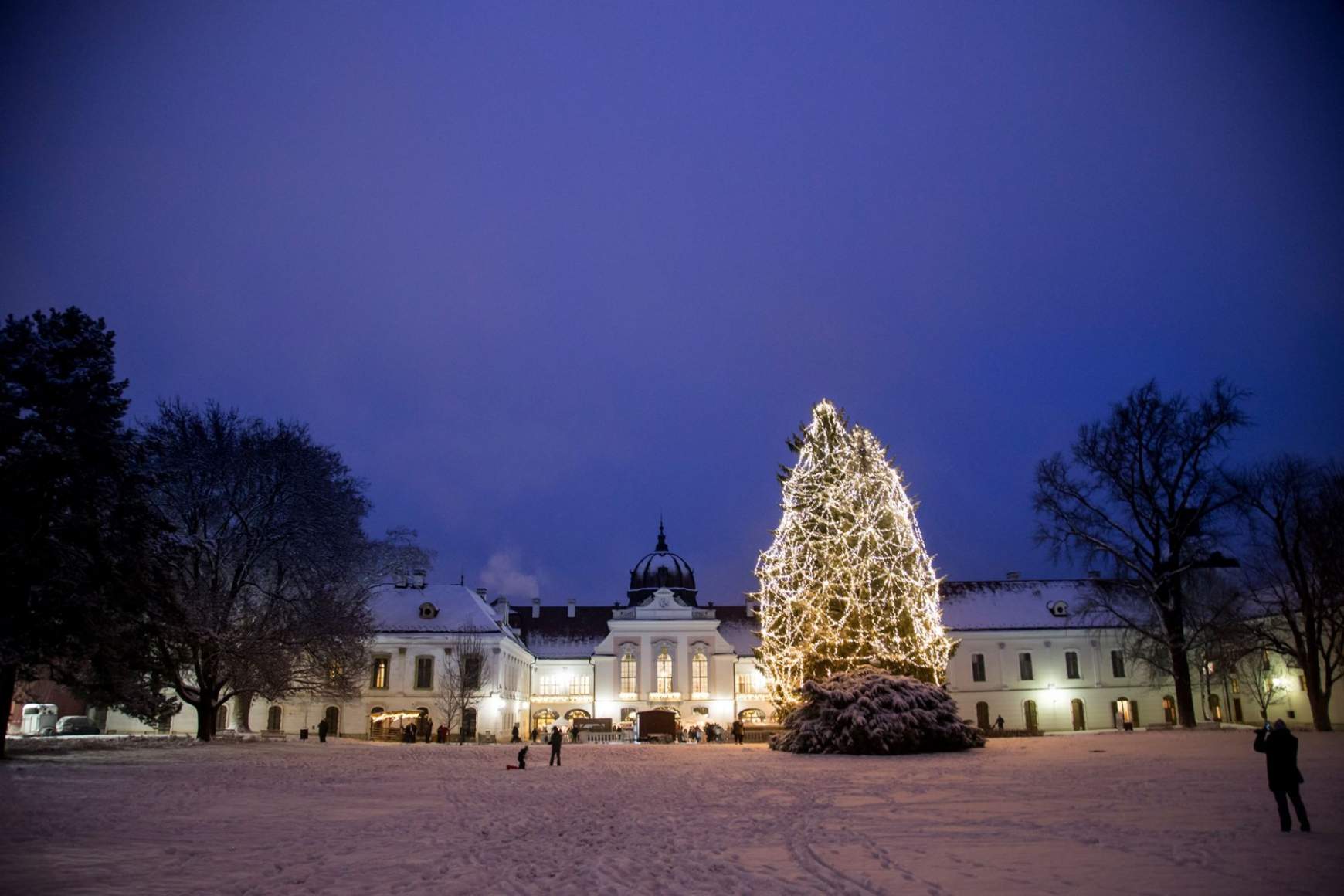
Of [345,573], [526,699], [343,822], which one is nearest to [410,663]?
[526,699]

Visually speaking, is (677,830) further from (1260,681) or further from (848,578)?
(1260,681)

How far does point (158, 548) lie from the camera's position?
87.0ft

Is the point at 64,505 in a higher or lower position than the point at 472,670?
higher

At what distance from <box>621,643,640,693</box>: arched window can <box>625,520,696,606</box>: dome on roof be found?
4793 millimetres

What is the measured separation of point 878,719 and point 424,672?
35471mm

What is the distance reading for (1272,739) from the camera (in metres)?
11.4

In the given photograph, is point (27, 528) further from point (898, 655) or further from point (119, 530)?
point (898, 655)

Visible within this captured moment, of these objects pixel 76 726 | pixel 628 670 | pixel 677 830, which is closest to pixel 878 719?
pixel 677 830

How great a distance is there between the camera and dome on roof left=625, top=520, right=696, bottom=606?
71.7 m

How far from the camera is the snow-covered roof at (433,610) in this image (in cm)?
5550

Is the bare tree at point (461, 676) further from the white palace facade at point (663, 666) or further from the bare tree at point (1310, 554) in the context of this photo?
the bare tree at point (1310, 554)

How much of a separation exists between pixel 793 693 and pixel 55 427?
78.8 ft

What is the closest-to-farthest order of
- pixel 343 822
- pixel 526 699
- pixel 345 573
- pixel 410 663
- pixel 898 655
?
pixel 343 822, pixel 898 655, pixel 345 573, pixel 410 663, pixel 526 699

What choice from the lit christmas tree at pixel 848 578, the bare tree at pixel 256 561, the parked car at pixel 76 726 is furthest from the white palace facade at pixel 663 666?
the lit christmas tree at pixel 848 578
